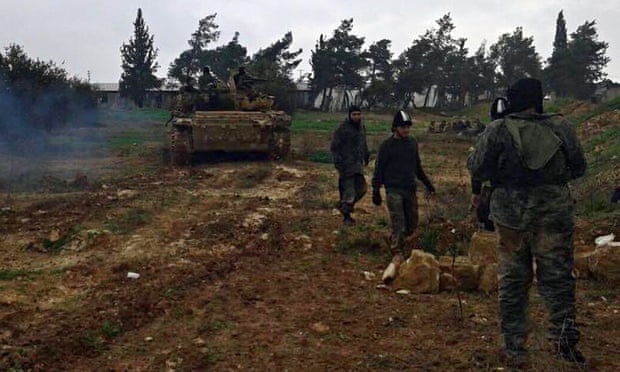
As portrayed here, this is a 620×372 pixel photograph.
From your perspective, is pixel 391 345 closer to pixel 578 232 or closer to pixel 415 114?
pixel 578 232

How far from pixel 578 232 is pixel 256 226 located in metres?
3.86

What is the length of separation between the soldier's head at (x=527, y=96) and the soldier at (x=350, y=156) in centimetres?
428

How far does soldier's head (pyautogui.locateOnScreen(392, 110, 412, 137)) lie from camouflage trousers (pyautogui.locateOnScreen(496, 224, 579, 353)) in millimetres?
2730

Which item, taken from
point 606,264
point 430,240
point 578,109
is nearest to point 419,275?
point 430,240

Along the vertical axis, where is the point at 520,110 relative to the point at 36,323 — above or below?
above

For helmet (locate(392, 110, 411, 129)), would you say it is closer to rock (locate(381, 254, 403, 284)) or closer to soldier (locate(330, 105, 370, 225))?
rock (locate(381, 254, 403, 284))

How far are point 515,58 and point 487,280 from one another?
57047 mm

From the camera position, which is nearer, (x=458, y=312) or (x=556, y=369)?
(x=556, y=369)

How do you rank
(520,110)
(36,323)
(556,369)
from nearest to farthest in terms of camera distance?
1. (556,369)
2. (520,110)
3. (36,323)

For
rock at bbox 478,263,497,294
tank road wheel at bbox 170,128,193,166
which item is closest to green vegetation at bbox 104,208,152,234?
rock at bbox 478,263,497,294

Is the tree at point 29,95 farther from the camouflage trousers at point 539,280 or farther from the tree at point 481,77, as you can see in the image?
the tree at point 481,77

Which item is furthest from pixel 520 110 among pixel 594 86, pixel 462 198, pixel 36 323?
pixel 594 86

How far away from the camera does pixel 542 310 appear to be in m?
5.16

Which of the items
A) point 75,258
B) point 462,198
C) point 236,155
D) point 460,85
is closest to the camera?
point 75,258
